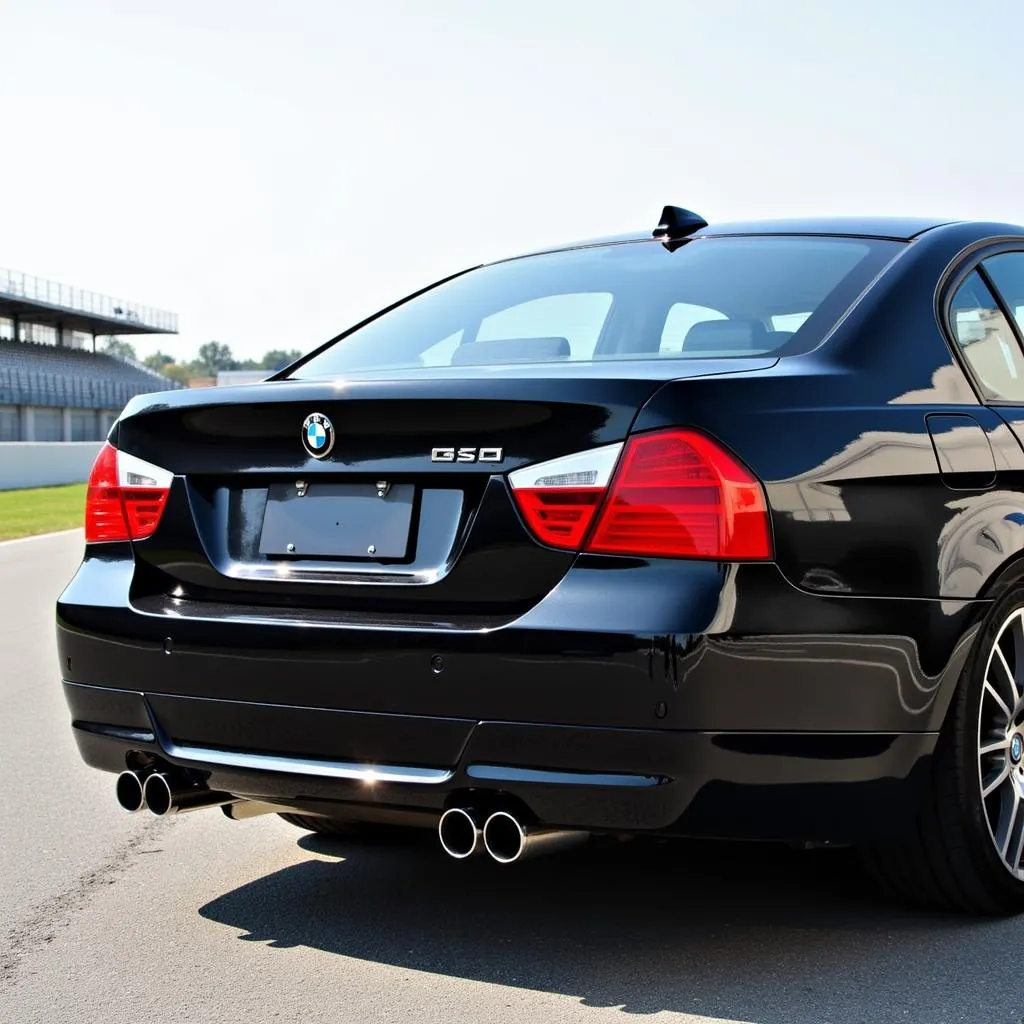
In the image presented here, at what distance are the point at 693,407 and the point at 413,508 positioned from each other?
0.61 metres

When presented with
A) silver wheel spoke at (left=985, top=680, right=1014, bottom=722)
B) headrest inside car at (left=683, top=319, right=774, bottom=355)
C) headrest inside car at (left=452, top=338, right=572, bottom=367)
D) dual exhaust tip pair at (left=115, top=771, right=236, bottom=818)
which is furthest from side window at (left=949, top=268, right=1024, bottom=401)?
dual exhaust tip pair at (left=115, top=771, right=236, bottom=818)

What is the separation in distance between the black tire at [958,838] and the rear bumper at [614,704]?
118 mm

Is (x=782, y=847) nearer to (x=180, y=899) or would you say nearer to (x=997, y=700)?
(x=997, y=700)

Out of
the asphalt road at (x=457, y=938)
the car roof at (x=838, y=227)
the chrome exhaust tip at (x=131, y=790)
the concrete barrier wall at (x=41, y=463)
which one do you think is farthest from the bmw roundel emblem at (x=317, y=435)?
the concrete barrier wall at (x=41, y=463)

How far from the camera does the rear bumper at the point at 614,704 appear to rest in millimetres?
3104

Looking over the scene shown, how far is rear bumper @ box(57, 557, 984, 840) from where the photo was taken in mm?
3104

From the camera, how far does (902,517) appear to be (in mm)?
3412

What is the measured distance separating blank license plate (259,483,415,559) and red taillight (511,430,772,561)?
0.31m

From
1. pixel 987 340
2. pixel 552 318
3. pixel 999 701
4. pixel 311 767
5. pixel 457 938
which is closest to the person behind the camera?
pixel 311 767

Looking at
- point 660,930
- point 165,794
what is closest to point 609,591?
point 660,930

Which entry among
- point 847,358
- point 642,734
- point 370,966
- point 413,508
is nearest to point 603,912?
point 370,966

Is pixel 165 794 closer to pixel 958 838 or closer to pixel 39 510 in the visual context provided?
pixel 958 838

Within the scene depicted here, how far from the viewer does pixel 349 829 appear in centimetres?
458

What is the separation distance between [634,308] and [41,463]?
3580cm
